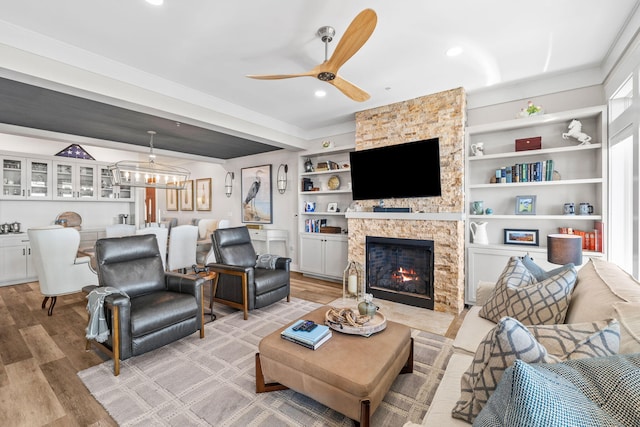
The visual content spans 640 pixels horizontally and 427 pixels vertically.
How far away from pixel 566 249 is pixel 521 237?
1.18 metres

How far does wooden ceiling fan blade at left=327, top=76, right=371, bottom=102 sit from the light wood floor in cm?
255

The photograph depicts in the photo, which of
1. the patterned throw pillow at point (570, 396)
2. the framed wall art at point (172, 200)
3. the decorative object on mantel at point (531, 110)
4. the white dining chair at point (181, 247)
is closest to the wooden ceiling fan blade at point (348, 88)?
the decorative object on mantel at point (531, 110)

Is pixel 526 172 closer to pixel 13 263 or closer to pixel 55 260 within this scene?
pixel 55 260

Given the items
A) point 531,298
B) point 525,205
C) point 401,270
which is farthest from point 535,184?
point 531,298

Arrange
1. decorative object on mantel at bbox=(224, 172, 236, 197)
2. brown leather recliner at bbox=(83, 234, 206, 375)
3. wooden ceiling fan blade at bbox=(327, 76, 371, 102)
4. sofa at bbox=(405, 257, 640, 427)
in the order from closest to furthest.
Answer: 1. sofa at bbox=(405, 257, 640, 427)
2. brown leather recliner at bbox=(83, 234, 206, 375)
3. wooden ceiling fan blade at bbox=(327, 76, 371, 102)
4. decorative object on mantel at bbox=(224, 172, 236, 197)

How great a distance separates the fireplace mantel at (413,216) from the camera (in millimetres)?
3527

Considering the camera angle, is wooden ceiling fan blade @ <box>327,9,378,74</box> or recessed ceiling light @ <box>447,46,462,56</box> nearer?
wooden ceiling fan blade @ <box>327,9,378,74</box>

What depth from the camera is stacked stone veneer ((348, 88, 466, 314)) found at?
139 inches

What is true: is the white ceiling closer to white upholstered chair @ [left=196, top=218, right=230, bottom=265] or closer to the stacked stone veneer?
the stacked stone veneer

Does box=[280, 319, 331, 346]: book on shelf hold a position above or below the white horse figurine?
below

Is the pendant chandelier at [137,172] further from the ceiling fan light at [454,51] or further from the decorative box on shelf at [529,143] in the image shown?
the decorative box on shelf at [529,143]

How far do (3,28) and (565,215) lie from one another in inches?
212

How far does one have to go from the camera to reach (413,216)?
380cm

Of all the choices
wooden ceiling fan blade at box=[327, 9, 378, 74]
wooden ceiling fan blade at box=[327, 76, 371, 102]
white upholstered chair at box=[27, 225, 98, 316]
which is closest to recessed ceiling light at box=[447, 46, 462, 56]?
wooden ceiling fan blade at box=[327, 76, 371, 102]
